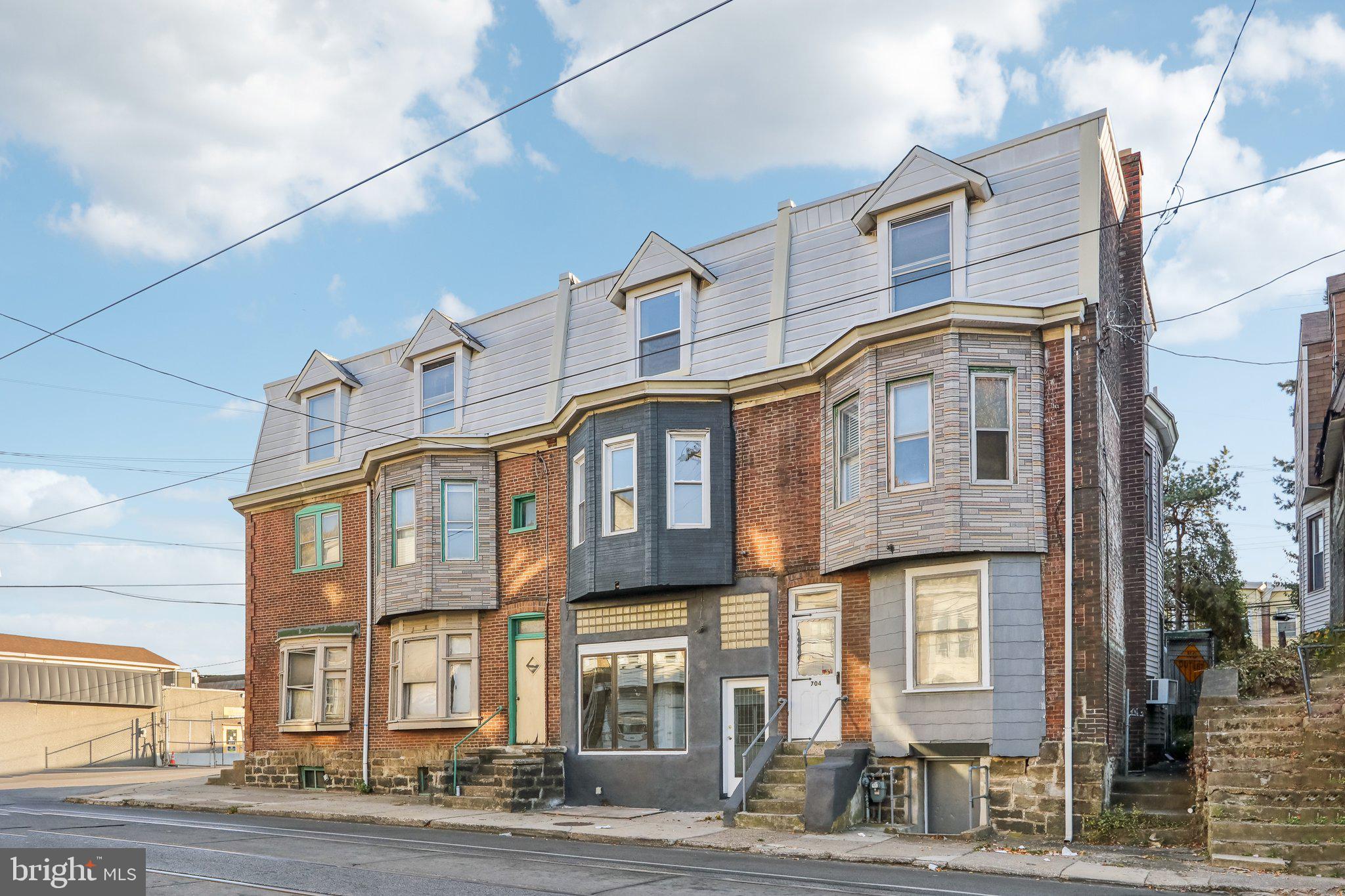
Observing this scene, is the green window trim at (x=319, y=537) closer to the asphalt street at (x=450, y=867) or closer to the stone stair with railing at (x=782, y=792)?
the asphalt street at (x=450, y=867)

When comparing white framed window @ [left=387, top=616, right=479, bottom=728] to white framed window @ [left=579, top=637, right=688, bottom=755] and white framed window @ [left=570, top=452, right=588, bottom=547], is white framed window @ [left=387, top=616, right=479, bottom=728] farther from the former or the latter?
white framed window @ [left=570, top=452, right=588, bottom=547]

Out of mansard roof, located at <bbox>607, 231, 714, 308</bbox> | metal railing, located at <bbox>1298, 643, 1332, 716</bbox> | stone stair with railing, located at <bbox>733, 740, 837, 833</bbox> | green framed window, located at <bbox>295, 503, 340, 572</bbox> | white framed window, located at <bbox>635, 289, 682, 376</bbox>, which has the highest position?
mansard roof, located at <bbox>607, 231, 714, 308</bbox>

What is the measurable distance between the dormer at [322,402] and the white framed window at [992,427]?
15155mm

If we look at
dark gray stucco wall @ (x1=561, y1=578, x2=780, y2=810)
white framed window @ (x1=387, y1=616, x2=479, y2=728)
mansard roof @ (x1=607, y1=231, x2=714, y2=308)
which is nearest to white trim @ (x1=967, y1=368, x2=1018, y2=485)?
dark gray stucco wall @ (x1=561, y1=578, x2=780, y2=810)

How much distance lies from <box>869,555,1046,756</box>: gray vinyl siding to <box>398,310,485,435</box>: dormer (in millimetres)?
11392

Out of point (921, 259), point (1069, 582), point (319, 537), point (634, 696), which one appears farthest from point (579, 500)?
point (1069, 582)

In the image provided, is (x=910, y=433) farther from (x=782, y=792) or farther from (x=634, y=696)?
(x=634, y=696)

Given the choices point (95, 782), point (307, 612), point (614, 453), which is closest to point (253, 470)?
point (307, 612)

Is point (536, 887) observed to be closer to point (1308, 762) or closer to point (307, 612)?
point (1308, 762)

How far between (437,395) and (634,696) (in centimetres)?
830

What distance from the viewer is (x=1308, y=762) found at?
1405 centimetres

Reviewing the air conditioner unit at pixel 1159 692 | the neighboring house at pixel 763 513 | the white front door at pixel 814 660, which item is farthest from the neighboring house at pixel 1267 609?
the white front door at pixel 814 660

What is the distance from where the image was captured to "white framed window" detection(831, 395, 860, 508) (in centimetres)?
1817

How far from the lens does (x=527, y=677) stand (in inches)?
892
